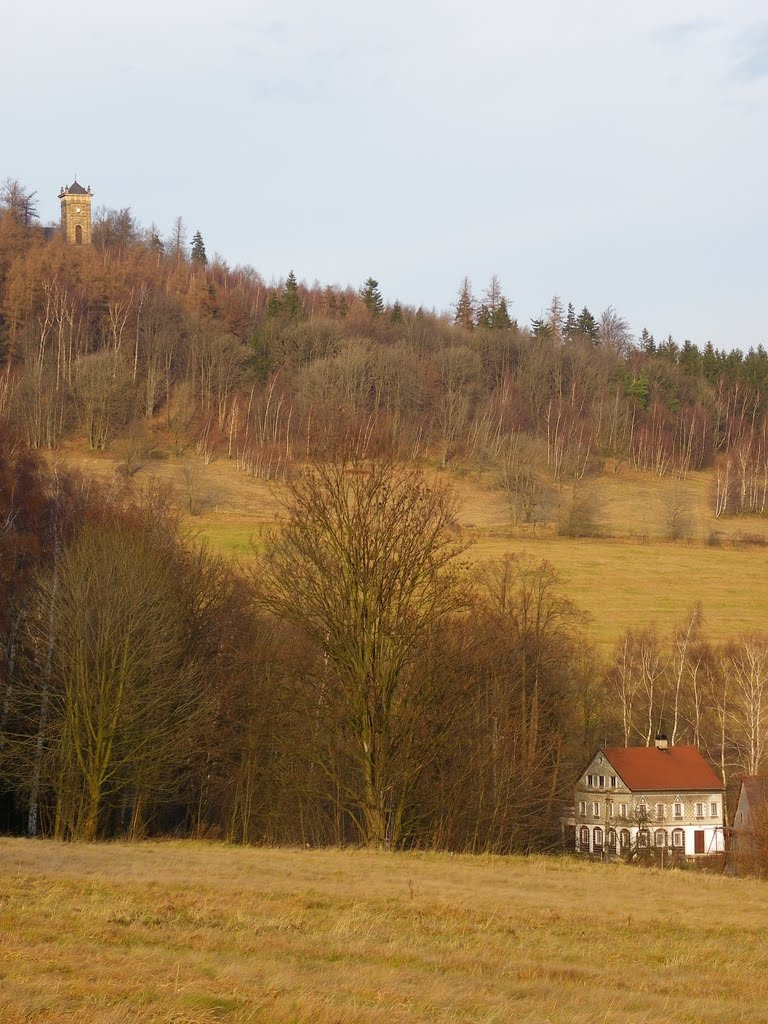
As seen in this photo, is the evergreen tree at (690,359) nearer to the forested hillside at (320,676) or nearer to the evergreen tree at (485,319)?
the evergreen tree at (485,319)

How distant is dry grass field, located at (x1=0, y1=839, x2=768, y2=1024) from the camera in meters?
8.05

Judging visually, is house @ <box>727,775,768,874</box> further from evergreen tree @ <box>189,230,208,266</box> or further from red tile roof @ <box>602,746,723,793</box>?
evergreen tree @ <box>189,230,208,266</box>

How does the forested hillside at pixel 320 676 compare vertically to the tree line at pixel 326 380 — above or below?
below

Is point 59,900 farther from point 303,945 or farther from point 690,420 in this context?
point 690,420

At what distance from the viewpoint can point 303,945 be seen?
10.9 metres

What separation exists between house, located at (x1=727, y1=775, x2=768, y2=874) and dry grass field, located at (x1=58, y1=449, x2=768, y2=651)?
54.1 ft

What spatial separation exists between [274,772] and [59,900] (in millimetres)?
17667

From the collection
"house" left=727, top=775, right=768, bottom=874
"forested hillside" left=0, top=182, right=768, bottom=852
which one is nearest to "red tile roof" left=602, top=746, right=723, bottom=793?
"forested hillside" left=0, top=182, right=768, bottom=852

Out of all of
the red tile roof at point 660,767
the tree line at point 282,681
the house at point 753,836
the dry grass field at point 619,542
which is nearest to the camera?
the tree line at point 282,681

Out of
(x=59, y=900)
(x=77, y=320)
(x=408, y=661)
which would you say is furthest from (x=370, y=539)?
(x=77, y=320)

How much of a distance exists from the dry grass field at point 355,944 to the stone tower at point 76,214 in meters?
150

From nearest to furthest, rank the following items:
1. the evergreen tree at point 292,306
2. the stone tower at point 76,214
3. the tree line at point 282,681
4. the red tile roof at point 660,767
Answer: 1. the tree line at point 282,681
2. the red tile roof at point 660,767
3. the evergreen tree at point 292,306
4. the stone tower at point 76,214

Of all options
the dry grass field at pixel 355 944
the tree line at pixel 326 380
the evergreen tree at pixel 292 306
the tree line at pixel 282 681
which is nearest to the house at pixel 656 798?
the tree line at pixel 282 681

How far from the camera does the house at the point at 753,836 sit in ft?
107
